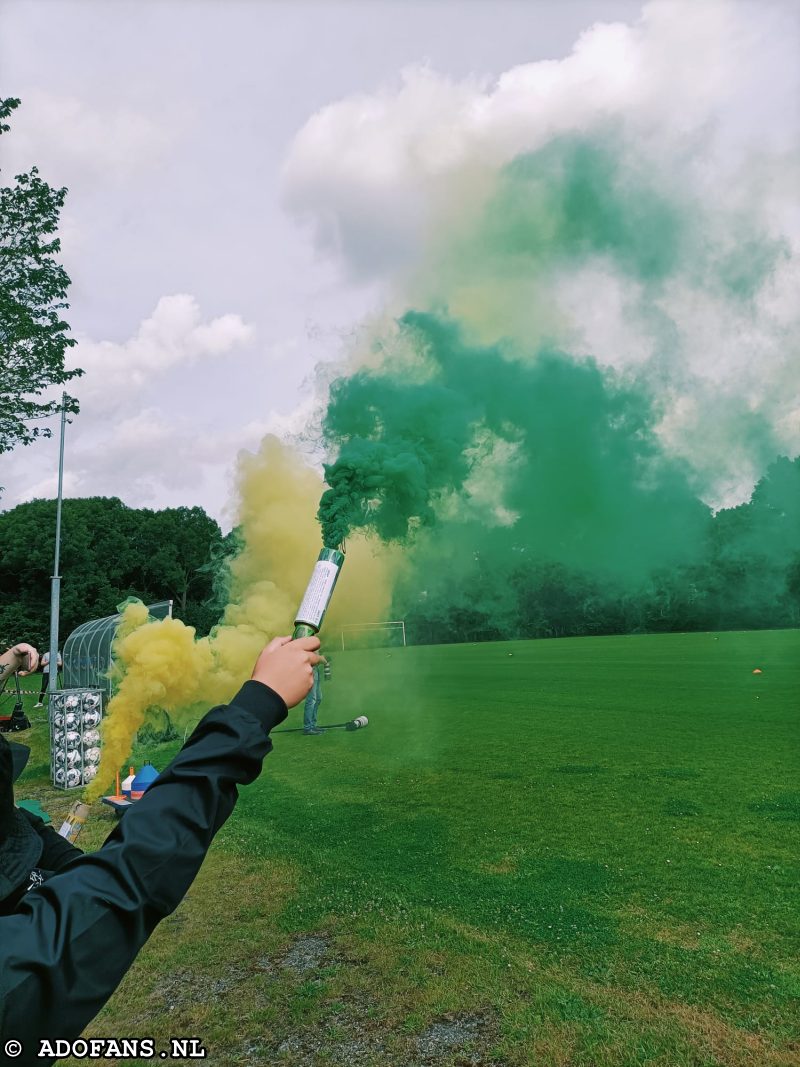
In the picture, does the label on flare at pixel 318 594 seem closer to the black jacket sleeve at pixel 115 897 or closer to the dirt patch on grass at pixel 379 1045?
the black jacket sleeve at pixel 115 897

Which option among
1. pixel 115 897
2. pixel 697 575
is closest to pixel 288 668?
pixel 115 897

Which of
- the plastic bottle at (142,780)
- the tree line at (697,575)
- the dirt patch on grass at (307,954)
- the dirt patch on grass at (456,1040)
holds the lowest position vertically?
the dirt patch on grass at (307,954)

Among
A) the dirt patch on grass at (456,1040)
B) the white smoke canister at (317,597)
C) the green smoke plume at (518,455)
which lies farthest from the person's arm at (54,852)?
the green smoke plume at (518,455)

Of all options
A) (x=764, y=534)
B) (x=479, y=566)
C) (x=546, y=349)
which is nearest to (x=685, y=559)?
(x=764, y=534)

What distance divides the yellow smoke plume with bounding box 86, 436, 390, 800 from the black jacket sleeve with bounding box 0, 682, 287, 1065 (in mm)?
8296

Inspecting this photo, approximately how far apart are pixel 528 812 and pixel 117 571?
1854 inches

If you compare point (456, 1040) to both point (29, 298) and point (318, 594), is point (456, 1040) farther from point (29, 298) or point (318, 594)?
point (29, 298)

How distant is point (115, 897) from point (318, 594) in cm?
149

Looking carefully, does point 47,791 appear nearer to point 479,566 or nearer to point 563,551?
point 479,566

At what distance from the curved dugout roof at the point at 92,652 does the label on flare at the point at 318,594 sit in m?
13.6

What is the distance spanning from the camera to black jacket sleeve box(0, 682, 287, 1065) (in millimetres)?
1268

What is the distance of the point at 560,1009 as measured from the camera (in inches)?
193

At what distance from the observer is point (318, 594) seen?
2.77 m

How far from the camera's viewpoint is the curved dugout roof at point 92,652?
16.5 metres
